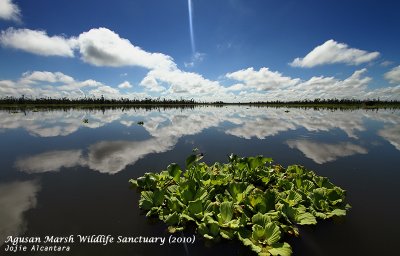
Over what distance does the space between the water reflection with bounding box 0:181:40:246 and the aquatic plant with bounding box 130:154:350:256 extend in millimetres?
1808

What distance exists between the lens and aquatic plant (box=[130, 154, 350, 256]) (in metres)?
Result: 3.22

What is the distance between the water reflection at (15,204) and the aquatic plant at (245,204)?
1.81 m

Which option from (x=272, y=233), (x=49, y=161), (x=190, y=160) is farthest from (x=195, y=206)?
(x=49, y=161)

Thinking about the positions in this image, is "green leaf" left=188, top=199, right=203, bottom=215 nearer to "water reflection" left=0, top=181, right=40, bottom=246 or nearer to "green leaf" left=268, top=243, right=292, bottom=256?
"green leaf" left=268, top=243, right=292, bottom=256

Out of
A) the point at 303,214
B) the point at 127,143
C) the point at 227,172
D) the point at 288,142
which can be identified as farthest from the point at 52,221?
the point at 288,142

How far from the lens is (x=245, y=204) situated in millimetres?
3889

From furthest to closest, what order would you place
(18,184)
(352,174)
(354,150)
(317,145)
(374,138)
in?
(374,138), (317,145), (354,150), (352,174), (18,184)

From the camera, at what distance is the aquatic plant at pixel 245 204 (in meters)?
3.22

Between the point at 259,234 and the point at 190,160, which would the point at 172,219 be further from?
the point at 190,160

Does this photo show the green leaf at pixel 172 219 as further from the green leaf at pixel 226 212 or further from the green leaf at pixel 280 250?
the green leaf at pixel 280 250

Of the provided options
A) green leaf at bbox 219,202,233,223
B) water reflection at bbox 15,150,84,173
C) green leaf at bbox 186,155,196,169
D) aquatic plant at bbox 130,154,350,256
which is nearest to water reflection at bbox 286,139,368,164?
aquatic plant at bbox 130,154,350,256

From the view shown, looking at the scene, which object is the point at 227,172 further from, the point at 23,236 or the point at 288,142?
the point at 288,142

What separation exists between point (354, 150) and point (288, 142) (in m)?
2.38

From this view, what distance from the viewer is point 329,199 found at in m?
4.18
